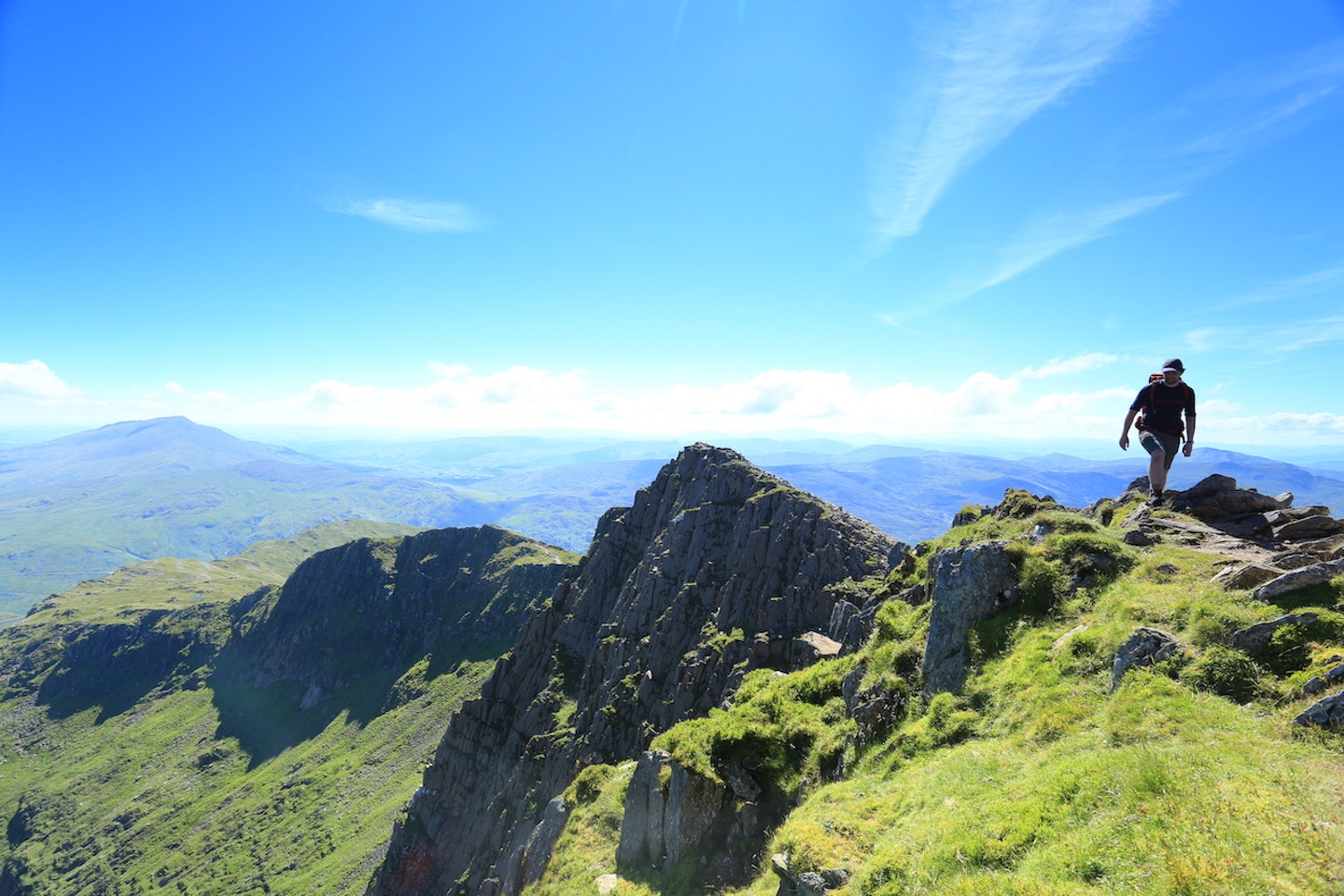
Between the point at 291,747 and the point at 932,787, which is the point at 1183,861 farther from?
the point at 291,747

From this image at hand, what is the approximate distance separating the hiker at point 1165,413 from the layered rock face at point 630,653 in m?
26.9

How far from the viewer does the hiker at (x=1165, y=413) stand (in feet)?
73.0

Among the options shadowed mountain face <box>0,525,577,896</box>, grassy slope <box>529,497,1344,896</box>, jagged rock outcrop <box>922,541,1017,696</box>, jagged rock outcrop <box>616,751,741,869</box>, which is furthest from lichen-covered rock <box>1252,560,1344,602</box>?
shadowed mountain face <box>0,525,577,896</box>

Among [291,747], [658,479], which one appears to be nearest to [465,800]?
[658,479]

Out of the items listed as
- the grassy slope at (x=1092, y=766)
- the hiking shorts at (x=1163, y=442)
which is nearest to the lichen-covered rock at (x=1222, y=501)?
the hiking shorts at (x=1163, y=442)

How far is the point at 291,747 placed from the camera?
6993 inches

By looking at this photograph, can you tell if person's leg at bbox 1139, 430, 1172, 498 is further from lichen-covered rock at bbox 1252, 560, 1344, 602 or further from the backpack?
lichen-covered rock at bbox 1252, 560, 1344, 602

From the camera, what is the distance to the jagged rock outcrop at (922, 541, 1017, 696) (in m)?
20.6

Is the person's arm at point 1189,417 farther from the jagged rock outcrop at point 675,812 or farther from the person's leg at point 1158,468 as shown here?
the jagged rock outcrop at point 675,812

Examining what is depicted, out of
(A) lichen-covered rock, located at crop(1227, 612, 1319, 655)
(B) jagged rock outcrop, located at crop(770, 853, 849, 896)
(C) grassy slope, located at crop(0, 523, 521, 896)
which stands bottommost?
(C) grassy slope, located at crop(0, 523, 521, 896)

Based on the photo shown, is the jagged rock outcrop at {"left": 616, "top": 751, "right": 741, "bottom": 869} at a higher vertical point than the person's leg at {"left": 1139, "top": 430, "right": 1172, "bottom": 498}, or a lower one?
lower

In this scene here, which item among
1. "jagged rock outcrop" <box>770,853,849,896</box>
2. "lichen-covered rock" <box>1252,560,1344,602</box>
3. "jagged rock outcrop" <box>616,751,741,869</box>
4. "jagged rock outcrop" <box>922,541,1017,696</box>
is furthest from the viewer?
"jagged rock outcrop" <box>616,751,741,869</box>

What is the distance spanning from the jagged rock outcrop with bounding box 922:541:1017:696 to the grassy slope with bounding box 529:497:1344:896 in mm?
728

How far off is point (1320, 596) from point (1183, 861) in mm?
9566
